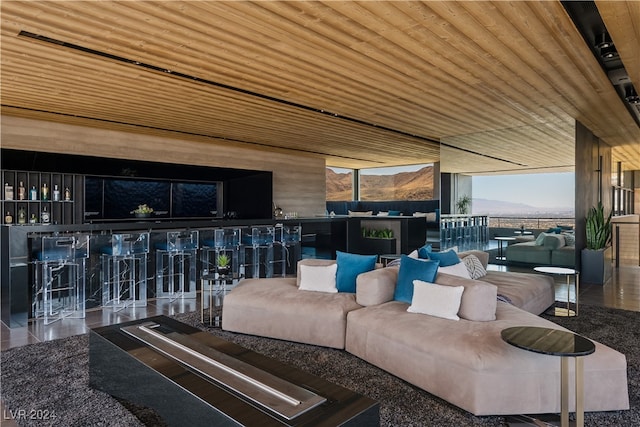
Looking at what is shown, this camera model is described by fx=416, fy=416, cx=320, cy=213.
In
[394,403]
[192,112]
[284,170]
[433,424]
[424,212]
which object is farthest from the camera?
[424,212]

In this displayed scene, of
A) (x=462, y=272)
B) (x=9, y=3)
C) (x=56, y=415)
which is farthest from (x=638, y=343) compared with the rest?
(x=9, y=3)

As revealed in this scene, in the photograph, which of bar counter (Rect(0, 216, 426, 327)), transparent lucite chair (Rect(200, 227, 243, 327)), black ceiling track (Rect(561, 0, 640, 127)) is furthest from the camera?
transparent lucite chair (Rect(200, 227, 243, 327))

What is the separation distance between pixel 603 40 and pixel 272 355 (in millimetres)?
4248

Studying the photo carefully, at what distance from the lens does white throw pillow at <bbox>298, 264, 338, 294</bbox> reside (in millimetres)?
4602

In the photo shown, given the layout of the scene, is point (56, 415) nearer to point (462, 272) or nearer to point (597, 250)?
point (462, 272)

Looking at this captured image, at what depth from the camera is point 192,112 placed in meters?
6.13

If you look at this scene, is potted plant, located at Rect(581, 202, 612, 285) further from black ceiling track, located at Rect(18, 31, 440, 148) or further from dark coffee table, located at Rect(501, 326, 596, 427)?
dark coffee table, located at Rect(501, 326, 596, 427)

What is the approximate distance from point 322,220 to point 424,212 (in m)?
5.61

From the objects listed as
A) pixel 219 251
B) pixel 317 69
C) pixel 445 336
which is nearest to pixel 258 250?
pixel 219 251

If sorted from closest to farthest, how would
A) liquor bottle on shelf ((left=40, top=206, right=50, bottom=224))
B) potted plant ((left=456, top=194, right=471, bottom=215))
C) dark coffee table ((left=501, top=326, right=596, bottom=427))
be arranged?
dark coffee table ((left=501, top=326, right=596, bottom=427)) → liquor bottle on shelf ((left=40, top=206, right=50, bottom=224)) → potted plant ((left=456, top=194, right=471, bottom=215))

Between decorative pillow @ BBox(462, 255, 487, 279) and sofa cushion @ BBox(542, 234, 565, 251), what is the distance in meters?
2.71

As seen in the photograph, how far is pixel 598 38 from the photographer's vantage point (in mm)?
3898

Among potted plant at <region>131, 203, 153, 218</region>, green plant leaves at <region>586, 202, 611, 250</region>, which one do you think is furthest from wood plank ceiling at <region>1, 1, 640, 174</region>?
potted plant at <region>131, 203, 153, 218</region>

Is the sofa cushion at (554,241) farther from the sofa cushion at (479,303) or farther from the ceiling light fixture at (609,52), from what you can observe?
the sofa cushion at (479,303)
